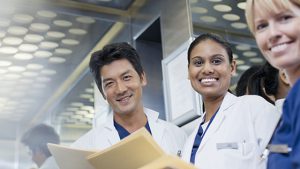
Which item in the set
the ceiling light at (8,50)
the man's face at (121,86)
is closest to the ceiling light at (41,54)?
the ceiling light at (8,50)

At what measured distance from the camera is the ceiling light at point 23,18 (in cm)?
304

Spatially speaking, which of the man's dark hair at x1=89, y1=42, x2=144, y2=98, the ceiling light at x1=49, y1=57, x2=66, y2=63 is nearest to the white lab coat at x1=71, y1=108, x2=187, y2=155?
the man's dark hair at x1=89, y1=42, x2=144, y2=98

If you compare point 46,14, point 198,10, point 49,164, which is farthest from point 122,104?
point 46,14

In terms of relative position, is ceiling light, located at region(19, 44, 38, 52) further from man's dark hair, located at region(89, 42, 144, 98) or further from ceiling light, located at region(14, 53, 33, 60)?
man's dark hair, located at region(89, 42, 144, 98)

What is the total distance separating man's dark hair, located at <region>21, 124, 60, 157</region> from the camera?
2.90 meters

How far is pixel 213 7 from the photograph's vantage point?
2.83m

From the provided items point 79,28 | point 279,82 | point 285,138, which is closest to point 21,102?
point 79,28

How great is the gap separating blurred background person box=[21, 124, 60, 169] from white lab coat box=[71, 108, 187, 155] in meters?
0.90

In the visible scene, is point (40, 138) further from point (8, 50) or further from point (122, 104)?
point (122, 104)

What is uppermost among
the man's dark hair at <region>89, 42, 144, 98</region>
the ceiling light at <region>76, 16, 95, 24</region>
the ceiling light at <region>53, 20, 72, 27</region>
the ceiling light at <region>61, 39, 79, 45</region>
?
the ceiling light at <region>76, 16, 95, 24</region>

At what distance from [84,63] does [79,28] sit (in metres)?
0.25

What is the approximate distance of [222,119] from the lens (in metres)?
1.53

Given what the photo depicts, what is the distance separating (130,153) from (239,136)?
41 centimetres

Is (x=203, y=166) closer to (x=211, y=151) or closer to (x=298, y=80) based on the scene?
(x=211, y=151)
